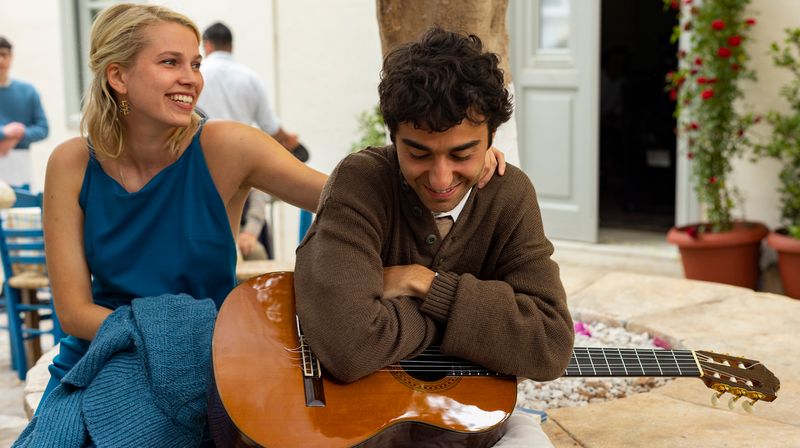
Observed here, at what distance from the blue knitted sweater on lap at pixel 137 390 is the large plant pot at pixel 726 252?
3941 millimetres

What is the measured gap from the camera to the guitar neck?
2.21 meters

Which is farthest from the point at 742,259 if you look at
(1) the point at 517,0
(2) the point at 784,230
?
(1) the point at 517,0

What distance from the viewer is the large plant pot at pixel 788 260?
5172 mm

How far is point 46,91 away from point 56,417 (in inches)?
340

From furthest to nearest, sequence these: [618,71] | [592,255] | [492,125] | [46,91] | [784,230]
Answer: [46,91]
[618,71]
[592,255]
[784,230]
[492,125]

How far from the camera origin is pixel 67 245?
2.40 m

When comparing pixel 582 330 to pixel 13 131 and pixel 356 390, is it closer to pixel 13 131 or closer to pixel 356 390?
pixel 356 390

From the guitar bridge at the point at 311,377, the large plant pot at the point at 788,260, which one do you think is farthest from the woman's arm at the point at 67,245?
the large plant pot at the point at 788,260

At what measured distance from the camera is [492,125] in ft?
6.79

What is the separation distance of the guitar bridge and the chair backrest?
3.37 m

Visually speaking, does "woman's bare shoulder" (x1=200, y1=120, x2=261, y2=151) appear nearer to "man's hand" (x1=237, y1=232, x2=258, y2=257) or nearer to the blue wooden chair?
"man's hand" (x1=237, y1=232, x2=258, y2=257)

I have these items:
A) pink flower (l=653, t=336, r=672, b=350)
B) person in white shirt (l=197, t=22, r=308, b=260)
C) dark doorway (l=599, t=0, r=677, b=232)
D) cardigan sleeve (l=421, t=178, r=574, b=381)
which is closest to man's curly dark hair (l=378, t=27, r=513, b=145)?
cardigan sleeve (l=421, t=178, r=574, b=381)

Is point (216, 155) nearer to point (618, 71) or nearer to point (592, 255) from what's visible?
point (592, 255)

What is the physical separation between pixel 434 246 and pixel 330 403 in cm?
42
